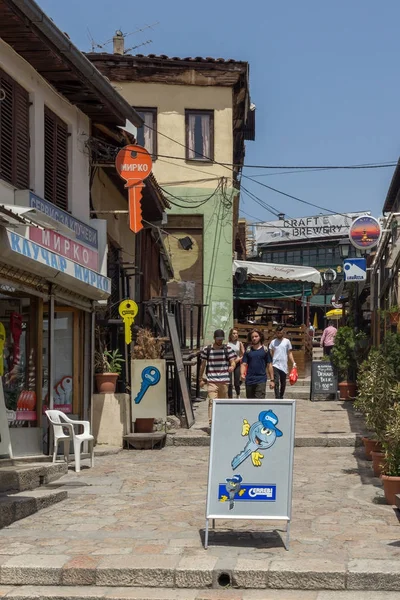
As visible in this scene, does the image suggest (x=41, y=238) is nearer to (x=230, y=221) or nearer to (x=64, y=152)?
(x=64, y=152)

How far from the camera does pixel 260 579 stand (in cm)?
710

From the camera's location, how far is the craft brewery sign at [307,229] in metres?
71.9

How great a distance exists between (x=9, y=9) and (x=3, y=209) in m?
3.48

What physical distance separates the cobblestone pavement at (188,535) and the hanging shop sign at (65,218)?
3478 millimetres

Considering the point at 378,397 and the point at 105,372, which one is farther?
the point at 105,372

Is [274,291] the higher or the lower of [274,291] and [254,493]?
the higher

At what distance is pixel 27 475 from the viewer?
11.0 m

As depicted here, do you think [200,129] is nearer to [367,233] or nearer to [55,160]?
[367,233]

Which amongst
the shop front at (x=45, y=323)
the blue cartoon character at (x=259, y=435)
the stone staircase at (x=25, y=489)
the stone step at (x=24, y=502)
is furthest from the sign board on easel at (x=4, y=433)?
the blue cartoon character at (x=259, y=435)

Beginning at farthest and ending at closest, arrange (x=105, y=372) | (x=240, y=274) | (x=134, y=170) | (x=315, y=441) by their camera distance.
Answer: (x=240, y=274)
(x=315, y=441)
(x=105, y=372)
(x=134, y=170)

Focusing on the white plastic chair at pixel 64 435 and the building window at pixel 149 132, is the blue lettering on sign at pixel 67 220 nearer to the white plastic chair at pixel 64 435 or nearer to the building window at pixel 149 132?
the white plastic chair at pixel 64 435

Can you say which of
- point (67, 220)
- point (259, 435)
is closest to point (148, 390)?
point (67, 220)

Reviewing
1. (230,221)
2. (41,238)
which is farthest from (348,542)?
(230,221)

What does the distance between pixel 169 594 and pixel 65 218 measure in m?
7.61
